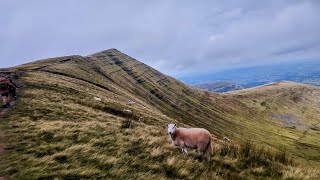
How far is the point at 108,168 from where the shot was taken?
14734mm

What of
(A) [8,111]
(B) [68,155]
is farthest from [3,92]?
(B) [68,155]

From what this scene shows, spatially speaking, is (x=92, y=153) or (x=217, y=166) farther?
(x=92, y=153)

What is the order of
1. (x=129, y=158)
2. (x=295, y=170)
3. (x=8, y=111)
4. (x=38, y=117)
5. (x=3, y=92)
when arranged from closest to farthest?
(x=295, y=170)
(x=129, y=158)
(x=38, y=117)
(x=8, y=111)
(x=3, y=92)

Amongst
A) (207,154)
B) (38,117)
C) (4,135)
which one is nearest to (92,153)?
(207,154)

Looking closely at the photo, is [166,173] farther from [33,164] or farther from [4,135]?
[4,135]

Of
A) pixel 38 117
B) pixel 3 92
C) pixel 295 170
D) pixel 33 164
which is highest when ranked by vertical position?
pixel 3 92

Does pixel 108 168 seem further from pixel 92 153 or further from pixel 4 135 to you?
pixel 4 135

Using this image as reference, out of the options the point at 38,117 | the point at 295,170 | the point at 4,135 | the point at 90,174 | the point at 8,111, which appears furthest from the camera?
the point at 8,111

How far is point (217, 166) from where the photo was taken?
49.6 feet

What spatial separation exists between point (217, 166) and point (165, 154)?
9.98ft

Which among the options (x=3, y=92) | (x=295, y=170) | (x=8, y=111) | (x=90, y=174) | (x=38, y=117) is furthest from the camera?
(x=3, y=92)

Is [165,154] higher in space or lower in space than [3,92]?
lower

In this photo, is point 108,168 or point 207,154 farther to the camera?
point 207,154

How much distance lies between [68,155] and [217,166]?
7.90 meters
